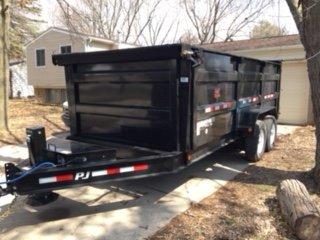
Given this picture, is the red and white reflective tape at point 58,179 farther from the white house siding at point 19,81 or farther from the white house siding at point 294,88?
the white house siding at point 19,81

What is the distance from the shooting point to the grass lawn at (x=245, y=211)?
438 centimetres

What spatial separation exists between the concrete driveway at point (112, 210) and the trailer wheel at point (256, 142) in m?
0.88

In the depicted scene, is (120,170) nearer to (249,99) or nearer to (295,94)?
(249,99)

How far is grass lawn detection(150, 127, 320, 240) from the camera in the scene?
4375mm

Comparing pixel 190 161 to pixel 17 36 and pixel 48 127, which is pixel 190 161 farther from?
pixel 17 36

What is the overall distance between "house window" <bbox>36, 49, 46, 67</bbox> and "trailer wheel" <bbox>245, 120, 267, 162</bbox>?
731 inches

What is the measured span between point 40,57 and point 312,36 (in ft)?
67.9

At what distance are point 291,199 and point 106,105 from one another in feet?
9.24

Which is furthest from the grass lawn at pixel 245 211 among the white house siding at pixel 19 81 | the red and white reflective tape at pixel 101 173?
the white house siding at pixel 19 81

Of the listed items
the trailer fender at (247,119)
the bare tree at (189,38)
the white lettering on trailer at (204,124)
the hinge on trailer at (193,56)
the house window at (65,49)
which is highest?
the bare tree at (189,38)

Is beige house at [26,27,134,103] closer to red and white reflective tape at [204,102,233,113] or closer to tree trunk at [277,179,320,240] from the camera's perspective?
red and white reflective tape at [204,102,233,113]

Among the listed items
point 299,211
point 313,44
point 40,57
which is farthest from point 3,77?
point 40,57

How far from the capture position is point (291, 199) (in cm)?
466

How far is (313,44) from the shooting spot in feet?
18.1
